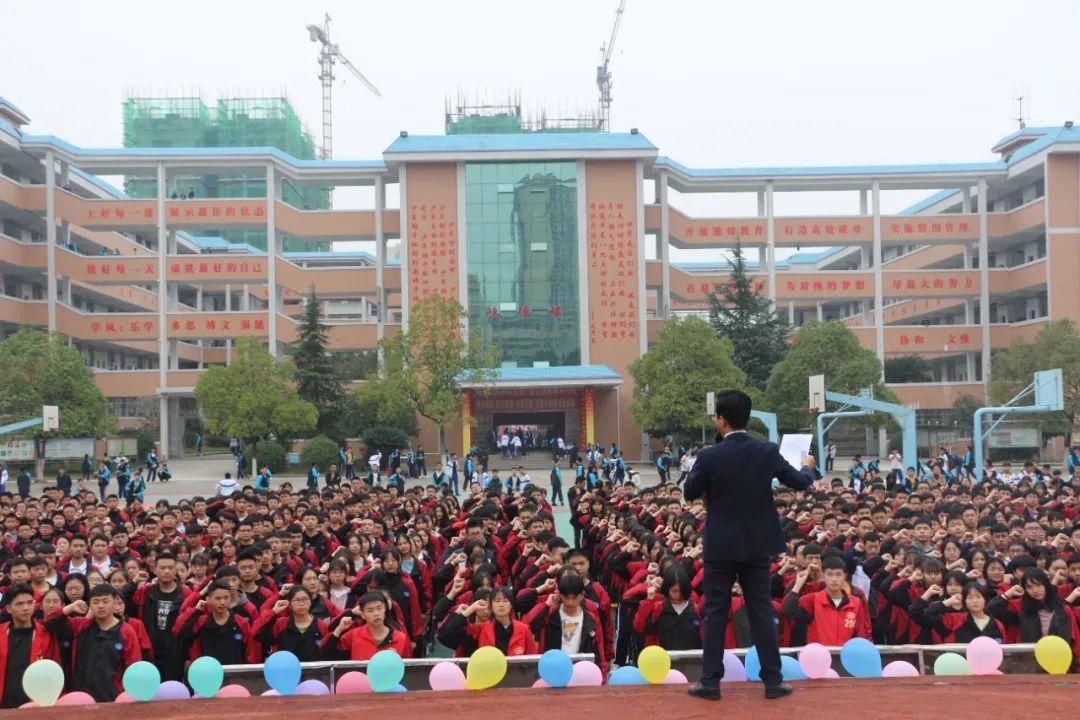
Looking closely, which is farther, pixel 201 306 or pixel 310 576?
pixel 201 306

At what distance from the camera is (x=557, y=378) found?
37781mm

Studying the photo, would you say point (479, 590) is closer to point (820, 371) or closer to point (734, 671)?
point (734, 671)

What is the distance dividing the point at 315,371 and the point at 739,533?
34190mm

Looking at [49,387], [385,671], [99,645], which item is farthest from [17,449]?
[385,671]

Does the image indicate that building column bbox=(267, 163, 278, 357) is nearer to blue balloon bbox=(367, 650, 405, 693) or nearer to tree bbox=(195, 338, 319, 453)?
tree bbox=(195, 338, 319, 453)

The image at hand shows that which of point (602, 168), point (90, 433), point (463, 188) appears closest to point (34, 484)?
point (90, 433)

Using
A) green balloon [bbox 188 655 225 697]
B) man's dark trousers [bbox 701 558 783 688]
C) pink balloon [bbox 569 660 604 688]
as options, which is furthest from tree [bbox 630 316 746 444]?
green balloon [bbox 188 655 225 697]

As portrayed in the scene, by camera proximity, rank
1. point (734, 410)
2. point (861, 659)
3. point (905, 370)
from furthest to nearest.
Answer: point (905, 370) → point (861, 659) → point (734, 410)

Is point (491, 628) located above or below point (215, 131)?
below

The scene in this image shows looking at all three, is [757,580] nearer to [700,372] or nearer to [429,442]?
[700,372]

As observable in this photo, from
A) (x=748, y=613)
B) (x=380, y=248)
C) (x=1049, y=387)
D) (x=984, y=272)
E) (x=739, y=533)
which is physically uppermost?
(x=380, y=248)

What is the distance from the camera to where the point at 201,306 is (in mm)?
50906

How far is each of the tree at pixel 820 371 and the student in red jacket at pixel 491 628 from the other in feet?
98.8

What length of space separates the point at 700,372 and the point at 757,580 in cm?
3083
